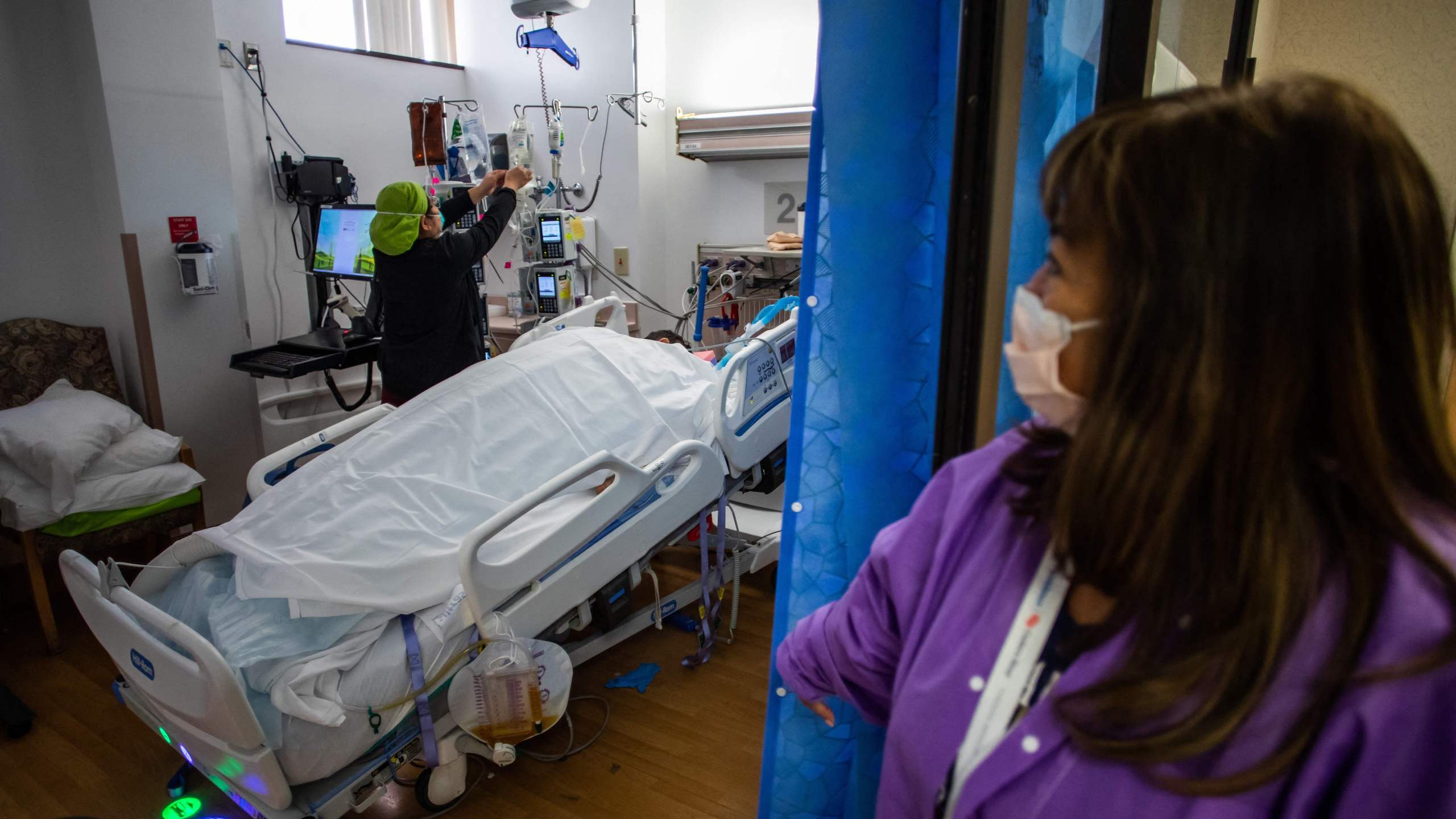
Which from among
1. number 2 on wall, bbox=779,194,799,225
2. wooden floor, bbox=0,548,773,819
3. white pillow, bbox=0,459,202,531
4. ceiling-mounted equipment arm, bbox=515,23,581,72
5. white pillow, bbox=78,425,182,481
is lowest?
wooden floor, bbox=0,548,773,819

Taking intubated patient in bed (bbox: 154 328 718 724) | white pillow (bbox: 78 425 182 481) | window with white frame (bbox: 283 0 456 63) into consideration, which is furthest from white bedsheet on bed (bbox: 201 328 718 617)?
window with white frame (bbox: 283 0 456 63)

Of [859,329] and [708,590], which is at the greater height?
[859,329]

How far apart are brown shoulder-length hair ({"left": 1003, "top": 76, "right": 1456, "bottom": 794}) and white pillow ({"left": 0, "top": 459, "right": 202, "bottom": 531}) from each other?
3.12 m

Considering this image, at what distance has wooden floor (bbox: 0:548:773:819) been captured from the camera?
76.0 inches

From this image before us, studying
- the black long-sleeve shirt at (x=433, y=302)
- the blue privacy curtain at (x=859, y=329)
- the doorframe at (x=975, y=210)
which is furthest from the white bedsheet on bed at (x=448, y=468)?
the doorframe at (x=975, y=210)

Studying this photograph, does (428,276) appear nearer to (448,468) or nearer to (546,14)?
(448,468)

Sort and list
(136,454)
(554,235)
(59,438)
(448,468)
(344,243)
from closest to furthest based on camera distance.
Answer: (448,468) → (59,438) → (136,454) → (344,243) → (554,235)

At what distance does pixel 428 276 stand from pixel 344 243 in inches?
37.6

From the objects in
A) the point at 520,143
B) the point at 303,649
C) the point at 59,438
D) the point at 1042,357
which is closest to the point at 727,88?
the point at 520,143

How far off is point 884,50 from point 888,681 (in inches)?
32.7

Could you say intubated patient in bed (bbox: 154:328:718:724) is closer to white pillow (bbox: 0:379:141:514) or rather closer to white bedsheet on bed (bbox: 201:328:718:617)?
white bedsheet on bed (bbox: 201:328:718:617)

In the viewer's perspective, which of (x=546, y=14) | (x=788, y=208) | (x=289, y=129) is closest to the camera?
(x=546, y=14)

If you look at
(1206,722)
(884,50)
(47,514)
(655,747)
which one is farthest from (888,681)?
(47,514)

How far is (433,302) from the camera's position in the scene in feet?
8.75
